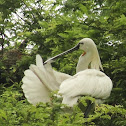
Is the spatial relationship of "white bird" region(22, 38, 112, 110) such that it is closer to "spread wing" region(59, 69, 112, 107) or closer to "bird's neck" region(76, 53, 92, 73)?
"spread wing" region(59, 69, 112, 107)

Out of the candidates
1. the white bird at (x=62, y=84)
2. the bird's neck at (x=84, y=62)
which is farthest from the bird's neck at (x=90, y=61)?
the white bird at (x=62, y=84)

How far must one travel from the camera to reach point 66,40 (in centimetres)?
732

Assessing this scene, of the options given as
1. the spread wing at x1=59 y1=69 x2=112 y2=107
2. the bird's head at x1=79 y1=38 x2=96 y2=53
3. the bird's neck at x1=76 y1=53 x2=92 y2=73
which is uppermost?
the bird's head at x1=79 y1=38 x2=96 y2=53

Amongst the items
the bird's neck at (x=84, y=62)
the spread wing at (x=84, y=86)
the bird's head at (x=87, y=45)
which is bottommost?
the spread wing at (x=84, y=86)

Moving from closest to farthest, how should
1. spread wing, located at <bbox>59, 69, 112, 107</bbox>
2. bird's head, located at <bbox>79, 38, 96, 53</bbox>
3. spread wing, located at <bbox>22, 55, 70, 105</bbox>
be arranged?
spread wing, located at <bbox>59, 69, 112, 107</bbox> < spread wing, located at <bbox>22, 55, 70, 105</bbox> < bird's head, located at <bbox>79, 38, 96, 53</bbox>

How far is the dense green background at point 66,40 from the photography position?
550 cm

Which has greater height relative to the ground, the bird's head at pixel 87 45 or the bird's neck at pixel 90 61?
the bird's head at pixel 87 45

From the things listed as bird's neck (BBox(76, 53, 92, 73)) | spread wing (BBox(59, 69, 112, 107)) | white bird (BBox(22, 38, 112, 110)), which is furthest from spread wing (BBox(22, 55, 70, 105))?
bird's neck (BBox(76, 53, 92, 73))

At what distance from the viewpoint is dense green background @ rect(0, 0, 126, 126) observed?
5505 millimetres

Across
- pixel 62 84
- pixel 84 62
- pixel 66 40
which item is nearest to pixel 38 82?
pixel 62 84

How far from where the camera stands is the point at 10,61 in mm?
9047

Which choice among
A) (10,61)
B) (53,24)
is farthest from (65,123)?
(10,61)

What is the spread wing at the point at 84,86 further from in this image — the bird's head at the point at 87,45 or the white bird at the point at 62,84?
the bird's head at the point at 87,45

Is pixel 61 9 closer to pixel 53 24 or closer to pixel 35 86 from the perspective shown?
pixel 53 24
